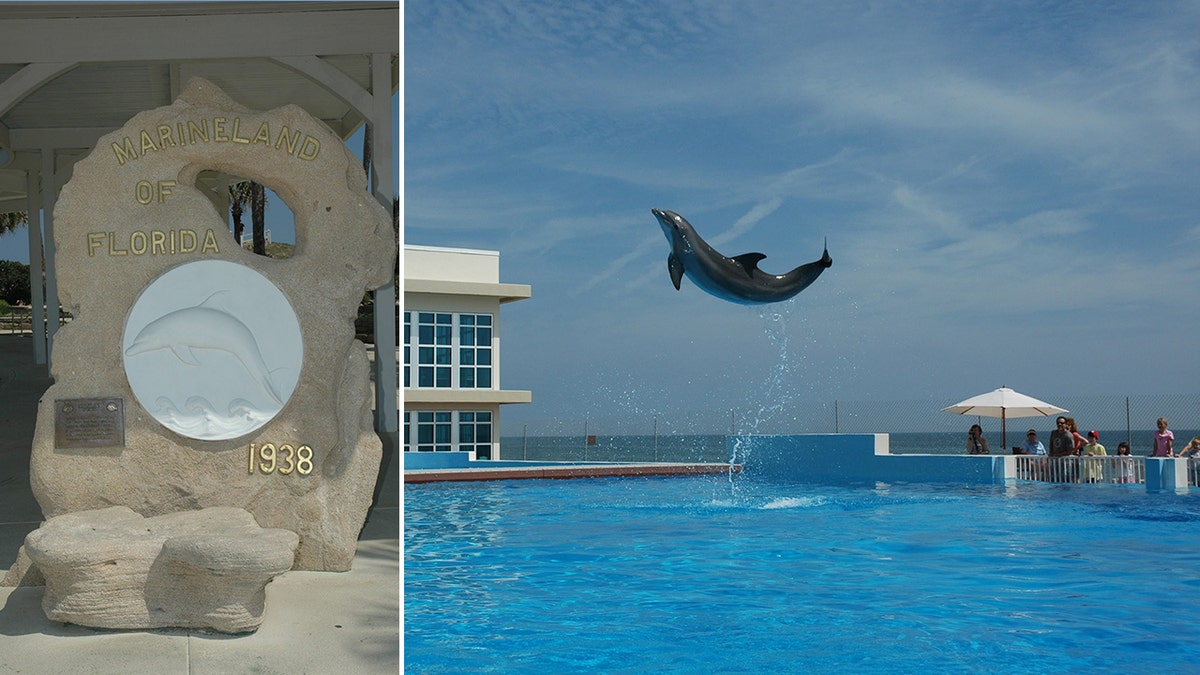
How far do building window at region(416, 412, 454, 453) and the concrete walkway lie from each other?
51.5ft

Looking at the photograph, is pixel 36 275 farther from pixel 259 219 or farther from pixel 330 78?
pixel 330 78

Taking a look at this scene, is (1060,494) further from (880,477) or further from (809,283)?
(809,283)

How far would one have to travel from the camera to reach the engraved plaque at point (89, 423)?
6.62 m

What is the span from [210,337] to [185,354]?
19 cm

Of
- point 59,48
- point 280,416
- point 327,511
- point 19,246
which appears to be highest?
point 19,246

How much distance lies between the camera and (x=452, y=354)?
76.9 ft

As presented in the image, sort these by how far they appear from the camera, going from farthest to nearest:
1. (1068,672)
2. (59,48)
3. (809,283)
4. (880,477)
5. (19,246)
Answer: (19,246) < (880,477) < (809,283) < (59,48) < (1068,672)

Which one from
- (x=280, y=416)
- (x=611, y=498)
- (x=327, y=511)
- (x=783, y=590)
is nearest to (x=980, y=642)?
(x=783, y=590)

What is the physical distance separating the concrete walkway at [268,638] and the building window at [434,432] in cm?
1569

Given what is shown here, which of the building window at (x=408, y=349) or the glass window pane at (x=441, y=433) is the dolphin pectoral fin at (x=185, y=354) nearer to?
the building window at (x=408, y=349)

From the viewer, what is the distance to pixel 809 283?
1160 cm

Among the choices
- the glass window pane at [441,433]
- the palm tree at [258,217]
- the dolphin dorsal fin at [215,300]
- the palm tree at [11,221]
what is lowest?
the glass window pane at [441,433]

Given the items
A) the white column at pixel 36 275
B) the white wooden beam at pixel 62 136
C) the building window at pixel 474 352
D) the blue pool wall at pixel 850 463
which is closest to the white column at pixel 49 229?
the white wooden beam at pixel 62 136

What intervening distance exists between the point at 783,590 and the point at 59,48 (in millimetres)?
7391
